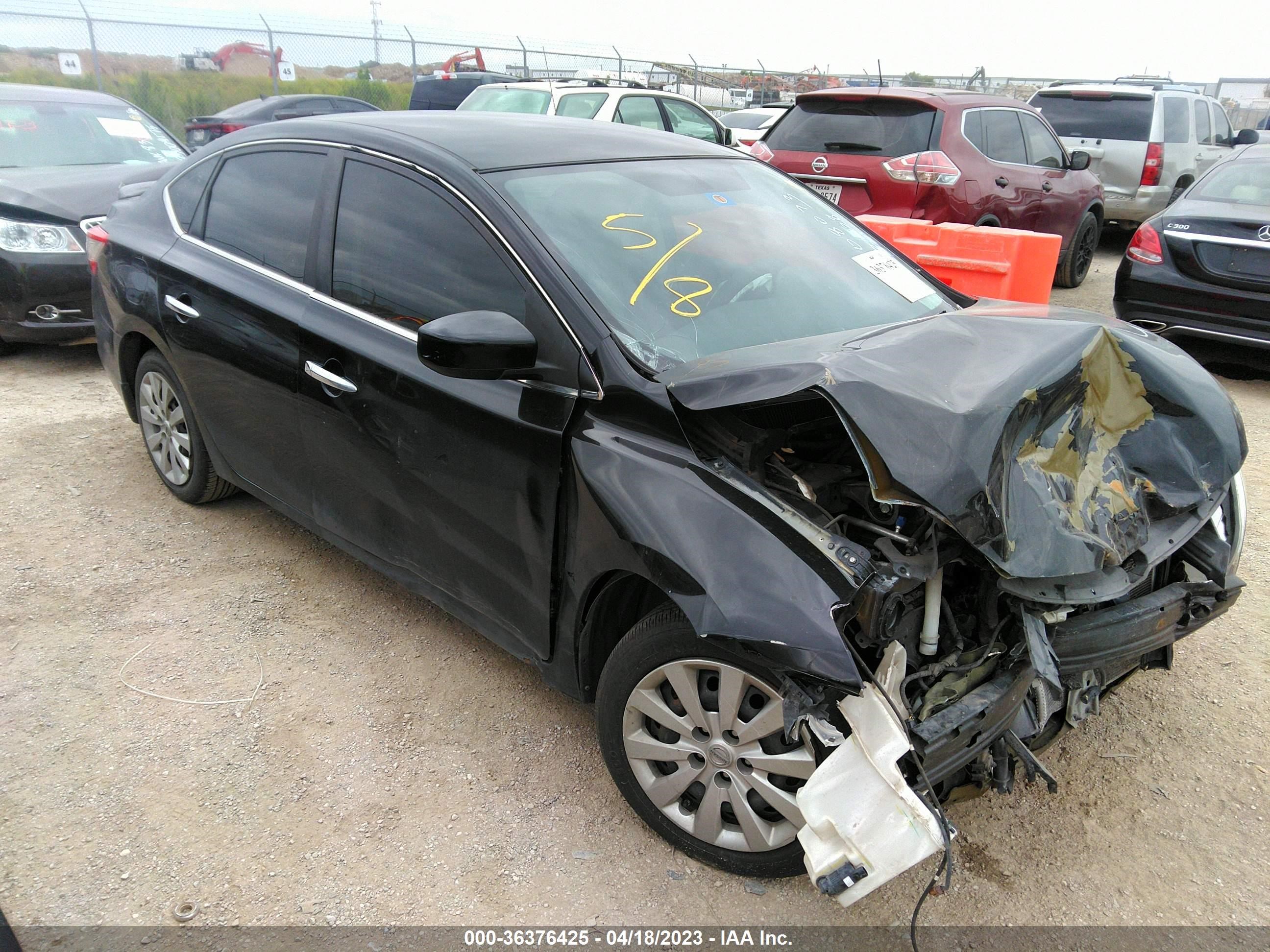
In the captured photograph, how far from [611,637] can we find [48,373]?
535 cm

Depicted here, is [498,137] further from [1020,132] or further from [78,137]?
[1020,132]

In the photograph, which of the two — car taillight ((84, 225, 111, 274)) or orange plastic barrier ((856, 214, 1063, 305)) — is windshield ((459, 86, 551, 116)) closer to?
orange plastic barrier ((856, 214, 1063, 305))

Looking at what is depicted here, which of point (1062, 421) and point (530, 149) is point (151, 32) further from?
point (1062, 421)

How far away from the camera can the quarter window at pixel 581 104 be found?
31.0ft

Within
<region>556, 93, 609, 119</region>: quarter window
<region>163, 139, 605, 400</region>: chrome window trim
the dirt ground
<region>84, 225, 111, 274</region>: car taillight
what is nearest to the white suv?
<region>556, 93, 609, 119</region>: quarter window

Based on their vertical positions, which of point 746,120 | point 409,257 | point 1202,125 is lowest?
point 746,120

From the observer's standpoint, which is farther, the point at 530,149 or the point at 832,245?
the point at 832,245

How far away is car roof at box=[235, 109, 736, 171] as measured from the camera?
9.68 ft

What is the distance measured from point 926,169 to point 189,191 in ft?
16.4

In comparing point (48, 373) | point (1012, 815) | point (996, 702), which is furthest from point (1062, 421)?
point (48, 373)

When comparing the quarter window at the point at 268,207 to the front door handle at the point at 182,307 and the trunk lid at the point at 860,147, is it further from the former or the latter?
the trunk lid at the point at 860,147

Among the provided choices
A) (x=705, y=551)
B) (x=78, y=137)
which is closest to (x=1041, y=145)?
(x=705, y=551)

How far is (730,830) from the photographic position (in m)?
2.40

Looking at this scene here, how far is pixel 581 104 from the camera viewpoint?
31.3 ft
